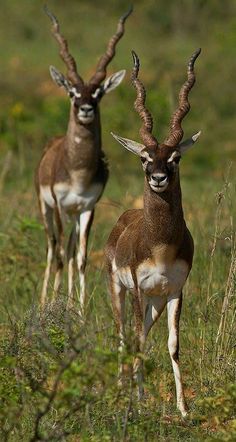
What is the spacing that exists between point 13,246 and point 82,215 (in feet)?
2.42

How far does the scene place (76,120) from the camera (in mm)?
10148

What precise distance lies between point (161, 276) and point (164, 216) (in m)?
0.35

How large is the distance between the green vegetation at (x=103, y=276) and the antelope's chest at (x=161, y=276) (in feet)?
0.89

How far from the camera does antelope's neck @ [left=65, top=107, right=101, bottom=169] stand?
1014cm

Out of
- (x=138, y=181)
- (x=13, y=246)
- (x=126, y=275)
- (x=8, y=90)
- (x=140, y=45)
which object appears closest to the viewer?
(x=126, y=275)

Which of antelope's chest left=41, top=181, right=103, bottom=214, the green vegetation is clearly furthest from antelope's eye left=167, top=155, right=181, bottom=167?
antelope's chest left=41, top=181, right=103, bottom=214

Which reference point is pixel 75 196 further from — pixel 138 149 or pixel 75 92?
pixel 138 149

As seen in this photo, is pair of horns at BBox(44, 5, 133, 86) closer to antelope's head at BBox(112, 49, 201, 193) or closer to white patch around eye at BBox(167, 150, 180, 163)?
antelope's head at BBox(112, 49, 201, 193)

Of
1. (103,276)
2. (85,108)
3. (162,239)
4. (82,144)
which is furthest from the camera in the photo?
(82,144)

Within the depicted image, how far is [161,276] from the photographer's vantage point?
6.33 m

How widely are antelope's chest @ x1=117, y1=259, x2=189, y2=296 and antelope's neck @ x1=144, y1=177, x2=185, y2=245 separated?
14cm

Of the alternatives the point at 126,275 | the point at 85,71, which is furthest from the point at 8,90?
the point at 126,275

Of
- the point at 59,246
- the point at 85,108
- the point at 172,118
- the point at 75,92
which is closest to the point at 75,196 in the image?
the point at 59,246

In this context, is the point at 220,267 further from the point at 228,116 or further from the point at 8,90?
the point at 8,90
